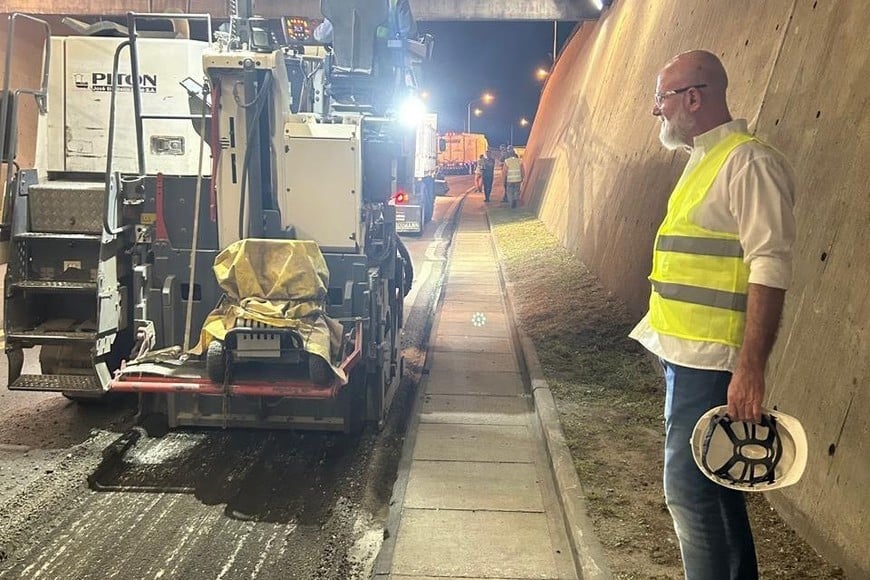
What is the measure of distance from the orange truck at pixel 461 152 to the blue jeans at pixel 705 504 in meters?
39.7

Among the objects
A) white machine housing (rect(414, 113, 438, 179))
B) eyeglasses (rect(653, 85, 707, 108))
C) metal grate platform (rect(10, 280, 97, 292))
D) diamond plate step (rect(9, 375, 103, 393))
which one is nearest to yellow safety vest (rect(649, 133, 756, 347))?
eyeglasses (rect(653, 85, 707, 108))

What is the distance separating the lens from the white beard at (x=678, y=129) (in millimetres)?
2842

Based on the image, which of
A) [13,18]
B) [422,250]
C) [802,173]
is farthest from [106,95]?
[422,250]

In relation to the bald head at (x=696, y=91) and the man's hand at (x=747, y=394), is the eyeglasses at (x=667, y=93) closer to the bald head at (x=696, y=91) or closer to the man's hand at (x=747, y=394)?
the bald head at (x=696, y=91)

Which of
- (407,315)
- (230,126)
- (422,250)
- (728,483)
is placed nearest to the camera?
(728,483)

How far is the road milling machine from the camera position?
4.79 meters

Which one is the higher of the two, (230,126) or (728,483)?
(230,126)

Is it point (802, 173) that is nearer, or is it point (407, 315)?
point (802, 173)

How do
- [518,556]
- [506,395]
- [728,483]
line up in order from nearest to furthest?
1. [728,483]
2. [518,556]
3. [506,395]

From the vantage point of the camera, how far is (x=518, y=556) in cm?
387

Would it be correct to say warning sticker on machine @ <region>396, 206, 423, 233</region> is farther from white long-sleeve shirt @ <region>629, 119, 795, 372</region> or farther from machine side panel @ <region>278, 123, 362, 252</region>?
white long-sleeve shirt @ <region>629, 119, 795, 372</region>

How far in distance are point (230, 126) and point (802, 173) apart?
12.1 feet

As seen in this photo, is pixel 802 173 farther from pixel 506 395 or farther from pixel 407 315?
pixel 407 315

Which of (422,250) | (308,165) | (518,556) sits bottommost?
(422,250)
